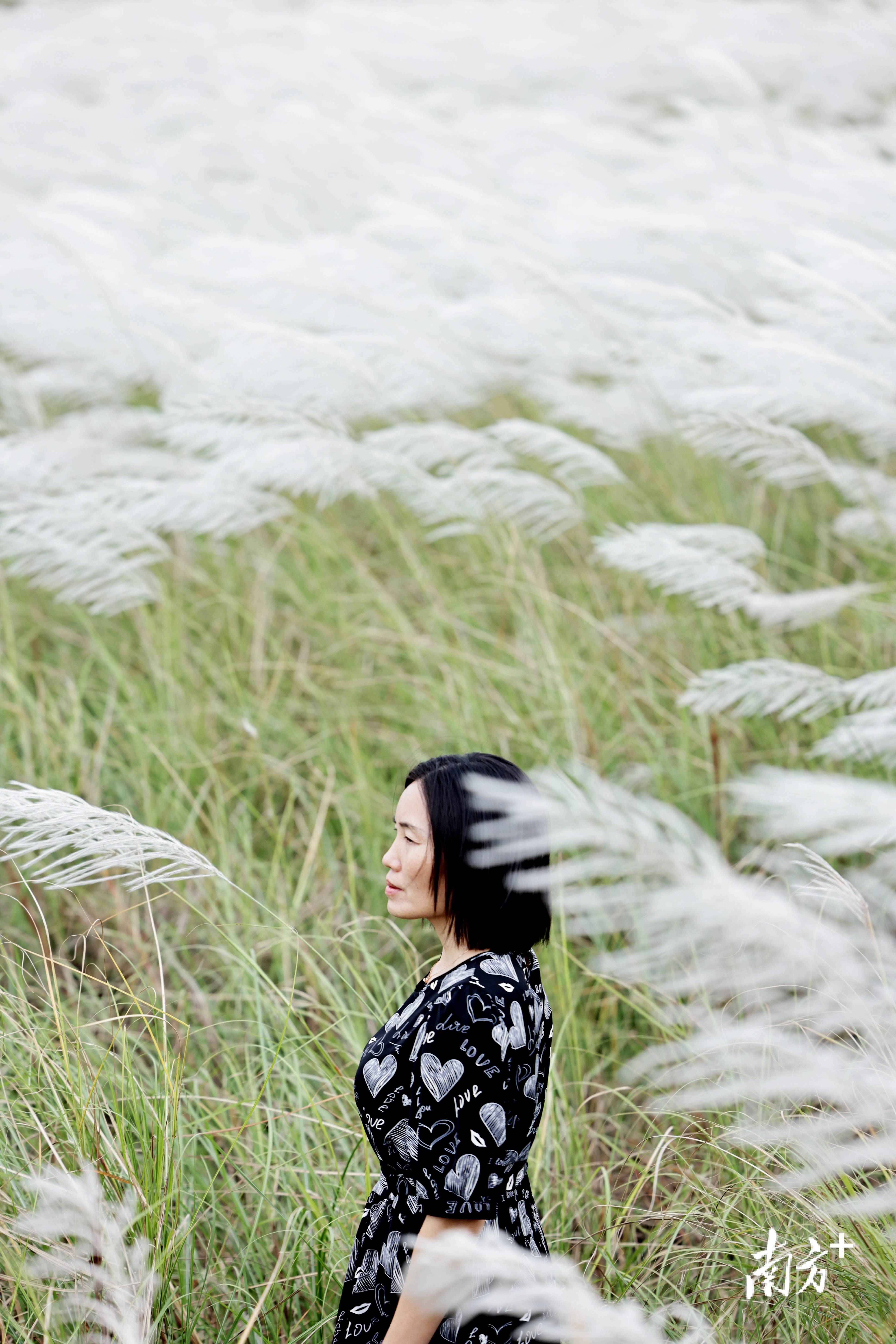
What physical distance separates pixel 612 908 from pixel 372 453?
1.39m

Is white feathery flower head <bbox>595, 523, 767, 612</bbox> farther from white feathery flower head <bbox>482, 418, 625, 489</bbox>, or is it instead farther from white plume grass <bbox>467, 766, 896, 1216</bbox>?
white plume grass <bbox>467, 766, 896, 1216</bbox>

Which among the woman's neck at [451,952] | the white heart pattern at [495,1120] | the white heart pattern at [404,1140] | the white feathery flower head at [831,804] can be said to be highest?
the white feathery flower head at [831,804]

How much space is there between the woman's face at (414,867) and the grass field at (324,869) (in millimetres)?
296

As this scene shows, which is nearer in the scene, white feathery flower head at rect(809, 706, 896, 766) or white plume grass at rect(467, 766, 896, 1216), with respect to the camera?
white plume grass at rect(467, 766, 896, 1216)

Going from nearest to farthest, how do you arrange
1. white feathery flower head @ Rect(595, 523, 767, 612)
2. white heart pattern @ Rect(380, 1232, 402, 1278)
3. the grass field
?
white heart pattern @ Rect(380, 1232, 402, 1278) → the grass field → white feathery flower head @ Rect(595, 523, 767, 612)

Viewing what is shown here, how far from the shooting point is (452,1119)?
130 cm

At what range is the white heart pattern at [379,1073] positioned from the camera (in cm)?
138

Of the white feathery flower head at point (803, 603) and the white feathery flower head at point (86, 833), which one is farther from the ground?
the white feathery flower head at point (86, 833)

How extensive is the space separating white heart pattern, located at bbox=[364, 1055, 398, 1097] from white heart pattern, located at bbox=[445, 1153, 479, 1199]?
0.14 metres

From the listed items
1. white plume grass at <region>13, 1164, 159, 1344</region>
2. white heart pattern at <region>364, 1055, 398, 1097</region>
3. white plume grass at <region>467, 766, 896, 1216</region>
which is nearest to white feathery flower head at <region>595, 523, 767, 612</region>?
white plume grass at <region>467, 766, 896, 1216</region>

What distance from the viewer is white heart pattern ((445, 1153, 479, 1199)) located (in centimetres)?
129

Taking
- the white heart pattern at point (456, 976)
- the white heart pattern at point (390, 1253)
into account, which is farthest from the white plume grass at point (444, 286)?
the white heart pattern at point (390, 1253)

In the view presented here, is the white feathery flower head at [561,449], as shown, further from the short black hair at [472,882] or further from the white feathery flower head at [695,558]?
the short black hair at [472,882]

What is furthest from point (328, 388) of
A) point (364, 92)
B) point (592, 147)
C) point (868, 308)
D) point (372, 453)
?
point (364, 92)
